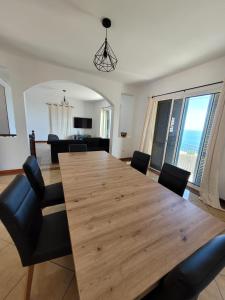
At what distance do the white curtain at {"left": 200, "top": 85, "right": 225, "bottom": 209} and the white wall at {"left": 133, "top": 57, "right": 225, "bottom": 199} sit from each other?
20 cm

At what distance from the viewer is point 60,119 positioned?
301 inches

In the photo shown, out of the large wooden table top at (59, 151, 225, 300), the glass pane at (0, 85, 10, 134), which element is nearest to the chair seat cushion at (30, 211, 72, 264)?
the large wooden table top at (59, 151, 225, 300)

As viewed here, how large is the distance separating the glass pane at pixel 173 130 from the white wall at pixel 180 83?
0.40 metres

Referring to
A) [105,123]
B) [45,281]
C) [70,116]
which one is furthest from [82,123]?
[45,281]

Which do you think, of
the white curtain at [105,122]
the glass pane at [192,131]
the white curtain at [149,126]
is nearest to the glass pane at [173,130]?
the glass pane at [192,131]

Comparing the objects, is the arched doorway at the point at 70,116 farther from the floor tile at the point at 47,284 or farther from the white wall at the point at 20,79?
the floor tile at the point at 47,284

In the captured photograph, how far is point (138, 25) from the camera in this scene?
1832 mm

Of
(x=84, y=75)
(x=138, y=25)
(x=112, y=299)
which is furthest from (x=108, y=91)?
(x=112, y=299)

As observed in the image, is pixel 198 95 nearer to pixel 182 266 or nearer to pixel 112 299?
pixel 182 266

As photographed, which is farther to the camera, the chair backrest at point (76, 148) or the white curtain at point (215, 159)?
the chair backrest at point (76, 148)

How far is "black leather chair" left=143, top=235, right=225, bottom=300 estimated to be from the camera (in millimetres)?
455

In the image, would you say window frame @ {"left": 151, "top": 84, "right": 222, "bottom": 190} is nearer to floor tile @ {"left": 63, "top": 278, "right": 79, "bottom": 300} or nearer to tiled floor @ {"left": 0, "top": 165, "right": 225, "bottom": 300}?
tiled floor @ {"left": 0, "top": 165, "right": 225, "bottom": 300}

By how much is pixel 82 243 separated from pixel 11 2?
250cm

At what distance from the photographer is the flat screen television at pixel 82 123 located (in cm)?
806
